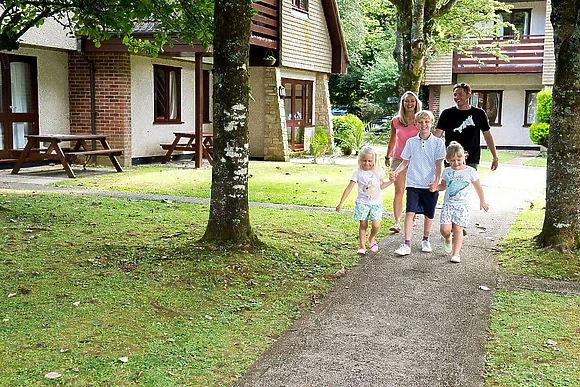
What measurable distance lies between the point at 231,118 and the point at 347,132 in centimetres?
1676

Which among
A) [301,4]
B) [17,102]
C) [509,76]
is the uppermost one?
[301,4]

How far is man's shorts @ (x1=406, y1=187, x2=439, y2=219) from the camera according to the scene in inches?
282

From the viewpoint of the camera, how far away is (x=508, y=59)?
27.8 metres

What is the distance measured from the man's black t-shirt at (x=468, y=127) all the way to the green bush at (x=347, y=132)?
14369mm

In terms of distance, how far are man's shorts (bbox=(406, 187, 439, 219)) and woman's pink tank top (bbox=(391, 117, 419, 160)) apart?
99 centimetres

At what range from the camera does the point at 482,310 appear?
17.4ft

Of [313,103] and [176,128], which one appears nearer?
[176,128]

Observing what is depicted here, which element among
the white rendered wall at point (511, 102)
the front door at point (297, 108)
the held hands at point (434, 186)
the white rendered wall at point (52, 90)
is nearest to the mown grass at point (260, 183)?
the white rendered wall at point (52, 90)

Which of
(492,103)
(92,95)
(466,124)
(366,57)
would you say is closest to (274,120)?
(92,95)

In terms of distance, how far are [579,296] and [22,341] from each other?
4.39 meters

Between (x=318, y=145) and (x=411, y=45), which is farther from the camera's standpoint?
(x=318, y=145)

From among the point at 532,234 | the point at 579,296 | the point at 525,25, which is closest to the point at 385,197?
the point at 532,234

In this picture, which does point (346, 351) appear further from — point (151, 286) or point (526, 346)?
point (151, 286)

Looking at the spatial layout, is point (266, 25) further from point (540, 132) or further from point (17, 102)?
point (540, 132)
